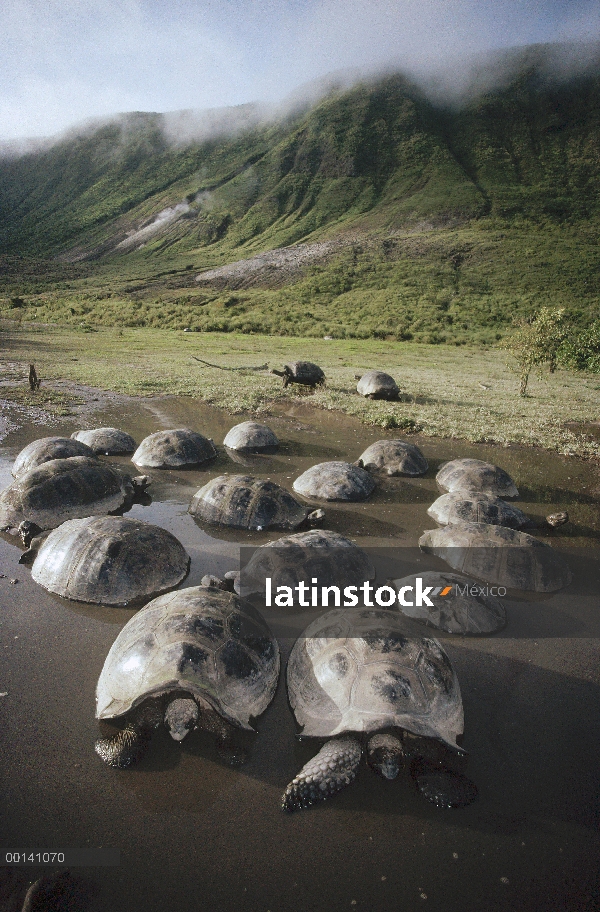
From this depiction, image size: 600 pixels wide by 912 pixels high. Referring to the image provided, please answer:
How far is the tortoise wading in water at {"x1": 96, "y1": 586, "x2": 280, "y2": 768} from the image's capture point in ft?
14.9


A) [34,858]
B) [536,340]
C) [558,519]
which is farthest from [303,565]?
[536,340]

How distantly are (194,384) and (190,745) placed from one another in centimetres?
1853

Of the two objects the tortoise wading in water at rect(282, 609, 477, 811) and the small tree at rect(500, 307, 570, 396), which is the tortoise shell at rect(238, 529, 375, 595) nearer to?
the tortoise wading in water at rect(282, 609, 477, 811)

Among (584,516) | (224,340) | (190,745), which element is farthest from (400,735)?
(224,340)

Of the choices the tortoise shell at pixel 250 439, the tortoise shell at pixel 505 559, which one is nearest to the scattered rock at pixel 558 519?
the tortoise shell at pixel 505 559

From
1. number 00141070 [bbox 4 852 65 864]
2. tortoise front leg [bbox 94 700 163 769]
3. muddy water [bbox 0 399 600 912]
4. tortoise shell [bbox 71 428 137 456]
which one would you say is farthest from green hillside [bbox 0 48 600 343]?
number 00141070 [bbox 4 852 65 864]

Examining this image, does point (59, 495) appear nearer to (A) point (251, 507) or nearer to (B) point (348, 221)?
(A) point (251, 507)

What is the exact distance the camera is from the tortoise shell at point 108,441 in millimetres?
12945

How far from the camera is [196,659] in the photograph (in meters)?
4.62

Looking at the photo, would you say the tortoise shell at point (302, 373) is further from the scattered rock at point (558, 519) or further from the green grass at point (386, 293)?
the green grass at point (386, 293)

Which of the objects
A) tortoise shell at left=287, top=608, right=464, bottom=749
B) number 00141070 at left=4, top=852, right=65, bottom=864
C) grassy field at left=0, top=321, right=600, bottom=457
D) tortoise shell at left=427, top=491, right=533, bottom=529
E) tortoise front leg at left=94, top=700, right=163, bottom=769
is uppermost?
tortoise shell at left=287, top=608, right=464, bottom=749

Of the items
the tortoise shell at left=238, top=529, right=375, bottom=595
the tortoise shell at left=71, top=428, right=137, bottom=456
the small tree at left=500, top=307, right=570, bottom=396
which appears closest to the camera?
the tortoise shell at left=238, top=529, right=375, bottom=595

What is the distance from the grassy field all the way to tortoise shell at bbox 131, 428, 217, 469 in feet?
19.5

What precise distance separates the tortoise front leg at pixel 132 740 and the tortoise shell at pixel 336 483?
6333 millimetres
